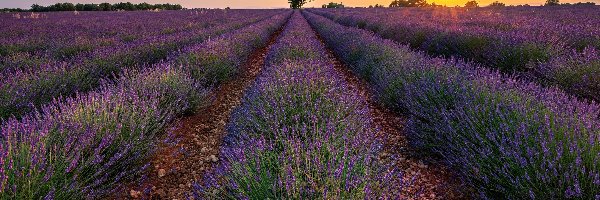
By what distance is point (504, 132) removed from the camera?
241 centimetres

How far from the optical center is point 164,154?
131 inches

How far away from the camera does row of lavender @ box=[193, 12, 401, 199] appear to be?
1866 mm

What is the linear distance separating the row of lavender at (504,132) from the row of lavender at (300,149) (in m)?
0.56

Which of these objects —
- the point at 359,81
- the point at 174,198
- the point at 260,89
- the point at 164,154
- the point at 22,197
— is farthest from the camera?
the point at 359,81

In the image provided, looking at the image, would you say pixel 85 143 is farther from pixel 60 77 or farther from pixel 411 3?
pixel 411 3

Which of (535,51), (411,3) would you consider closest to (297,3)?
(411,3)

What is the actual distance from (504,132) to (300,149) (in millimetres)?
1351

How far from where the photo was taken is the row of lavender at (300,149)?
6.12ft

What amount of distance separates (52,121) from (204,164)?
1.14 m

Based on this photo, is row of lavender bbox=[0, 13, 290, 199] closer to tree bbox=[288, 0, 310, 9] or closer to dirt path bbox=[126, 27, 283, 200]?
dirt path bbox=[126, 27, 283, 200]

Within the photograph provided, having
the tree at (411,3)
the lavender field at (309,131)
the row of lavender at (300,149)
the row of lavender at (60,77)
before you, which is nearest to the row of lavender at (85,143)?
the lavender field at (309,131)

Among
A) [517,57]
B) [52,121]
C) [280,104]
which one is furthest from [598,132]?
[517,57]

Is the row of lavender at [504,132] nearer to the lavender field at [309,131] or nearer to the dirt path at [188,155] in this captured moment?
the lavender field at [309,131]

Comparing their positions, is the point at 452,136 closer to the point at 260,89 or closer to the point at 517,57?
the point at 260,89
